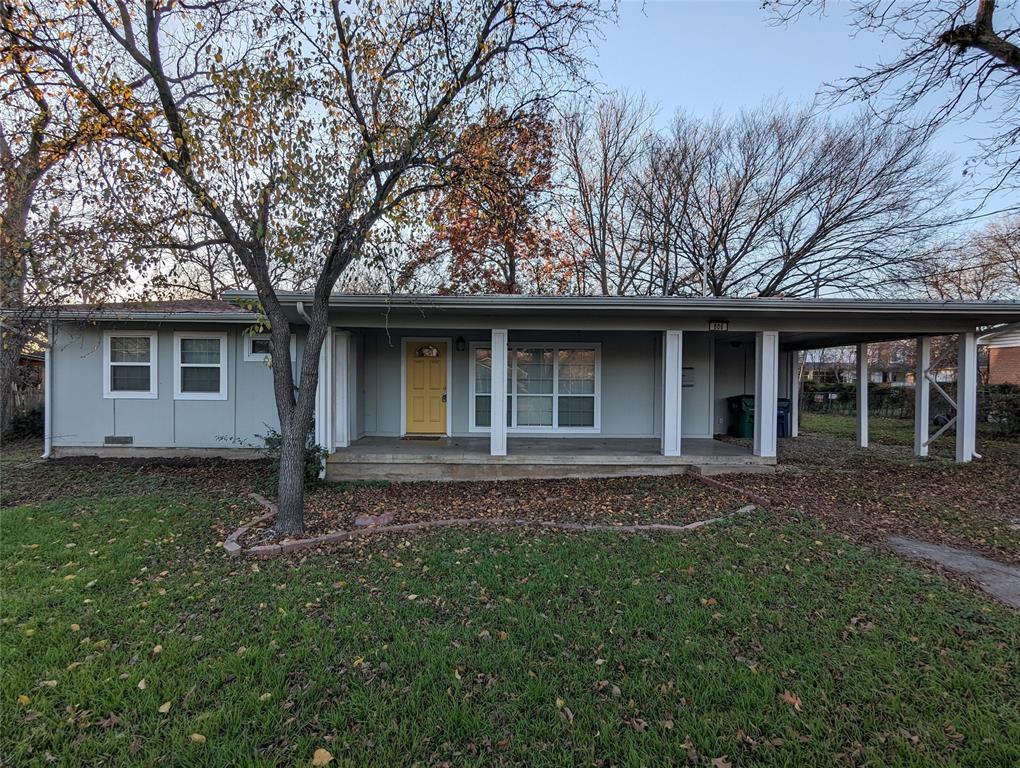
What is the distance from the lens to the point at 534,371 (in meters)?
9.38

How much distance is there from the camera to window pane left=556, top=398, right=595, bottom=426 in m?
9.47

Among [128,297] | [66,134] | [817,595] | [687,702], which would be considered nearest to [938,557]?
[817,595]

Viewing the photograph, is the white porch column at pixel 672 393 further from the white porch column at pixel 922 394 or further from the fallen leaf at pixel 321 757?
the fallen leaf at pixel 321 757

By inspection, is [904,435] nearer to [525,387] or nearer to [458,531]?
[525,387]

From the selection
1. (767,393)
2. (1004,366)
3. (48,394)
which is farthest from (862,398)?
(1004,366)

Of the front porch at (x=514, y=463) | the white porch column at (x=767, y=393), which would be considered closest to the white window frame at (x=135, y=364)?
the front porch at (x=514, y=463)

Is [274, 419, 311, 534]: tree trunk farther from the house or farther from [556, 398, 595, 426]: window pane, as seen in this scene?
[556, 398, 595, 426]: window pane

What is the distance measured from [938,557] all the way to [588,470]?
4199mm

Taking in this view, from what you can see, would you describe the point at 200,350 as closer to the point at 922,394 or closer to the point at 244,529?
→ the point at 244,529

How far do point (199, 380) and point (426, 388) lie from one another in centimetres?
425

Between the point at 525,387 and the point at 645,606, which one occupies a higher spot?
the point at 525,387

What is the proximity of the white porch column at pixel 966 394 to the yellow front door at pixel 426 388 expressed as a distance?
30.2 feet

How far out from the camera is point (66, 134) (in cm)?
470

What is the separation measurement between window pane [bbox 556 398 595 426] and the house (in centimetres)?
2
